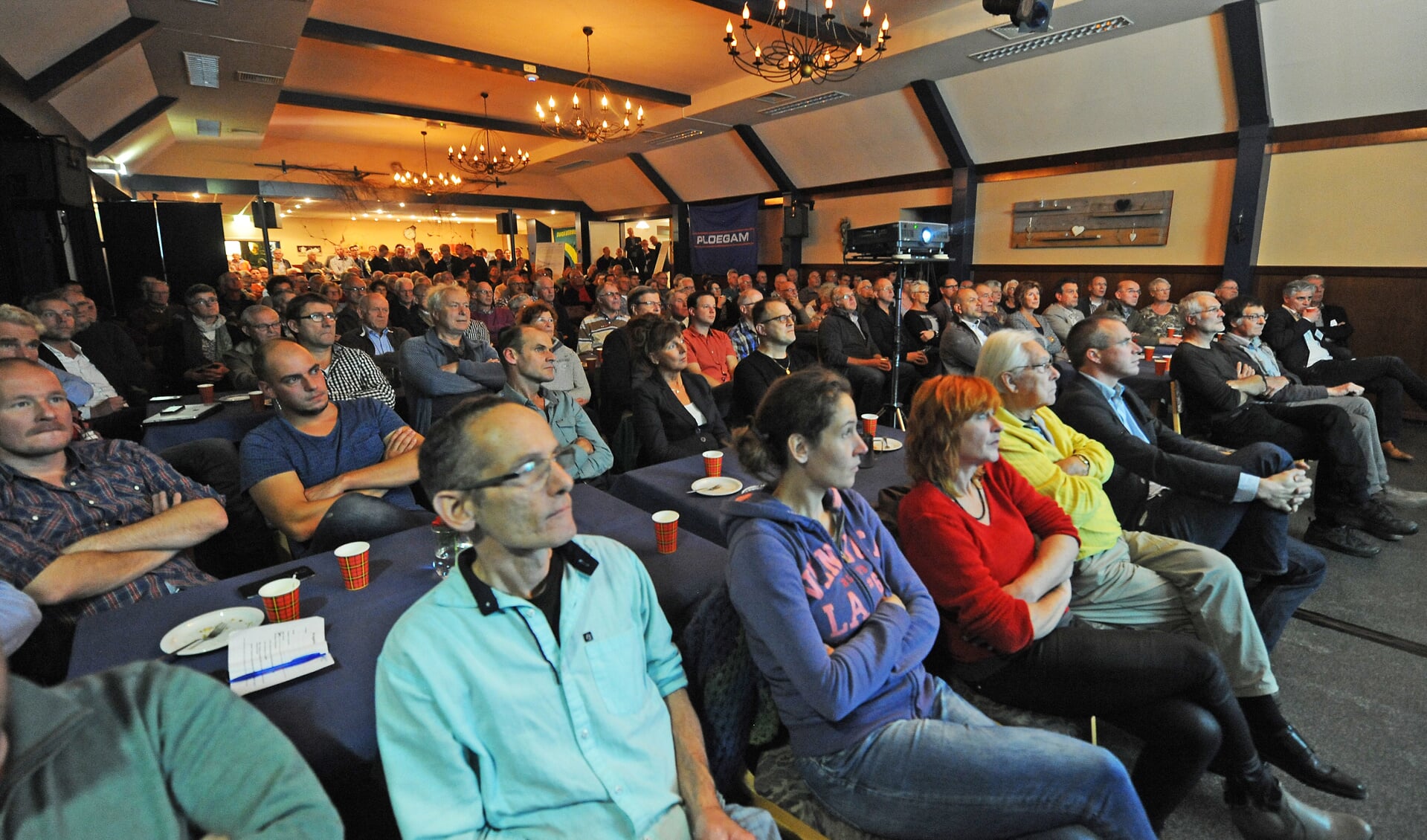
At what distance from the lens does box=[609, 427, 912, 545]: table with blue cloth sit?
208 cm

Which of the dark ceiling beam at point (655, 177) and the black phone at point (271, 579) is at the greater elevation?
the dark ceiling beam at point (655, 177)

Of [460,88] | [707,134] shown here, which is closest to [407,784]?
[460,88]

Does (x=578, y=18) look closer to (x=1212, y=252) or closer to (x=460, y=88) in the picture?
(x=460, y=88)

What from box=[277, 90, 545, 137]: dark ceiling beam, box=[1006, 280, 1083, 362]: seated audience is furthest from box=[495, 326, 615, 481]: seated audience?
box=[277, 90, 545, 137]: dark ceiling beam

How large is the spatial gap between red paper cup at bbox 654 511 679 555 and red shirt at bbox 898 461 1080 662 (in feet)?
1.80

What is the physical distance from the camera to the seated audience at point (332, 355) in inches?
130

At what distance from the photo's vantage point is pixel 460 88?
8.81m

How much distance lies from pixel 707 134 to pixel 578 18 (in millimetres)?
4860

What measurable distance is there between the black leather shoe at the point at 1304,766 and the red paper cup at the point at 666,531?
1625 mm

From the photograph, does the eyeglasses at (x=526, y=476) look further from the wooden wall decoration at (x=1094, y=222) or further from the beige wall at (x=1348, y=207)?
the wooden wall decoration at (x=1094, y=222)

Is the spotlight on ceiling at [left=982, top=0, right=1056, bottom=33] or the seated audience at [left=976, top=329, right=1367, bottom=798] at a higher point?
the spotlight on ceiling at [left=982, top=0, right=1056, bottom=33]

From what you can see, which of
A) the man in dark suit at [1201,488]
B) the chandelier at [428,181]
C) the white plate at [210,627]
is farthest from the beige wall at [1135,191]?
the white plate at [210,627]

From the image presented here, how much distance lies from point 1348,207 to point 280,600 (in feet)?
28.0

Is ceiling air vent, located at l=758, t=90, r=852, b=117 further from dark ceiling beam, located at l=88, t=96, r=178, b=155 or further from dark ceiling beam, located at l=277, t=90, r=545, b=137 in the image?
dark ceiling beam, located at l=88, t=96, r=178, b=155
